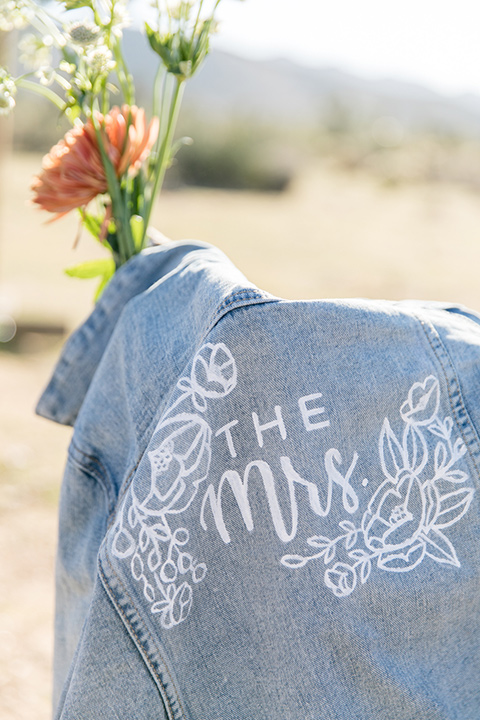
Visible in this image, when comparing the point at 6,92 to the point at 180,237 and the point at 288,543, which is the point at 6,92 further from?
the point at 180,237

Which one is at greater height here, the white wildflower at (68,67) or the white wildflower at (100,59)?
the white wildflower at (100,59)

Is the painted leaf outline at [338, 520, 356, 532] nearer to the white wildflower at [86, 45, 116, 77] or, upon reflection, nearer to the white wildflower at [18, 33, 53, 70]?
the white wildflower at [86, 45, 116, 77]

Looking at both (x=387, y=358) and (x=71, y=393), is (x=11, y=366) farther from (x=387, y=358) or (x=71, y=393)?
(x=387, y=358)

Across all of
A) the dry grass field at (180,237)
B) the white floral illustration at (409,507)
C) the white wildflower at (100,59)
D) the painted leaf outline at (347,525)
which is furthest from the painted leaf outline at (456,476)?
the dry grass field at (180,237)

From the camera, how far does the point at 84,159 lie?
87 cm

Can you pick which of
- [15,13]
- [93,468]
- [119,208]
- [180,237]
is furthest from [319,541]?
[180,237]

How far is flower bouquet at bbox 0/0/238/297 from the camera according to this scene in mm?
827

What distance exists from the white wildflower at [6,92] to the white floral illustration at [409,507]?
60 cm

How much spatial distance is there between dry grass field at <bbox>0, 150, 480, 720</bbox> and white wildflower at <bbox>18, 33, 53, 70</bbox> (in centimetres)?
143

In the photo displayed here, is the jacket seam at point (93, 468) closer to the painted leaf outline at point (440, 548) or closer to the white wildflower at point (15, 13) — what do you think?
the painted leaf outline at point (440, 548)

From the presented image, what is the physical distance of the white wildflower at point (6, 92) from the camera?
2.67 ft

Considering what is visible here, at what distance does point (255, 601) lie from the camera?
0.64 metres

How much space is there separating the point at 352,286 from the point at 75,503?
665 cm

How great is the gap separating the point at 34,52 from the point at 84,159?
0.21 m
